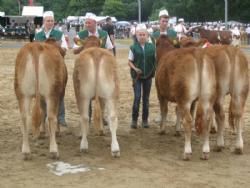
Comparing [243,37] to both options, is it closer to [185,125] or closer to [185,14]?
[185,14]

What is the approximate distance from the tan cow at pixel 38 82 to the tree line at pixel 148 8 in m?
58.7

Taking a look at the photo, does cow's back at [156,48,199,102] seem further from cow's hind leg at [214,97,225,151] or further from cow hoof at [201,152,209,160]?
cow hoof at [201,152,209,160]

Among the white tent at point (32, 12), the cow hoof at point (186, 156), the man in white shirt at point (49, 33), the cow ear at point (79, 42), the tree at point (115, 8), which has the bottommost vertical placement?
the cow hoof at point (186, 156)

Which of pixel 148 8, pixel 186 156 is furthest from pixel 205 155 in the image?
pixel 148 8

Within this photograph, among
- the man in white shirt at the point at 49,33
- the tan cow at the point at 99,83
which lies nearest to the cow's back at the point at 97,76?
the tan cow at the point at 99,83

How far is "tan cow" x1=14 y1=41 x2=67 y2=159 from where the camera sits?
790cm

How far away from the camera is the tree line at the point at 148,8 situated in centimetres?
6631

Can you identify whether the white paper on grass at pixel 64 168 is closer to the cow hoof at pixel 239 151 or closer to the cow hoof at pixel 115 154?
the cow hoof at pixel 115 154

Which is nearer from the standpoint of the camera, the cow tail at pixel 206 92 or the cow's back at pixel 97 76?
the cow tail at pixel 206 92

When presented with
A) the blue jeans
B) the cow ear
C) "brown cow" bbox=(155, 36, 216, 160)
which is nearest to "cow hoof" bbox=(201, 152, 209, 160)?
"brown cow" bbox=(155, 36, 216, 160)

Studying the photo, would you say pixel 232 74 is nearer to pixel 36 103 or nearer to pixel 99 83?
pixel 99 83

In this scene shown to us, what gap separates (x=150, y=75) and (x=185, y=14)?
65.6 m

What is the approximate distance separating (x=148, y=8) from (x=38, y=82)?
318 ft

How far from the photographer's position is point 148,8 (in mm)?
103375
